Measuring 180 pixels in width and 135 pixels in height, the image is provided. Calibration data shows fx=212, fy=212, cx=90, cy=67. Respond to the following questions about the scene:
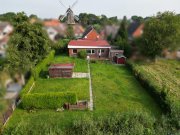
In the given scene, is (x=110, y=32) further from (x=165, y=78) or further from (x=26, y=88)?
(x=26, y=88)

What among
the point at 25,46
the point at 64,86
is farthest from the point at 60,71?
the point at 25,46

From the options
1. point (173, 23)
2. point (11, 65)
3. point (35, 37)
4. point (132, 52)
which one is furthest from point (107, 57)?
point (11, 65)

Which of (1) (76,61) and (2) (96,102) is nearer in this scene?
(2) (96,102)

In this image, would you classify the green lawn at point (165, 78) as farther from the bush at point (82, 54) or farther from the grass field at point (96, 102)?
the bush at point (82, 54)

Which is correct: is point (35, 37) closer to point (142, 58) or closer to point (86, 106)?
point (86, 106)

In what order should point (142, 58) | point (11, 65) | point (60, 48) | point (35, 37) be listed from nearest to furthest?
point (11, 65) → point (35, 37) → point (142, 58) → point (60, 48)

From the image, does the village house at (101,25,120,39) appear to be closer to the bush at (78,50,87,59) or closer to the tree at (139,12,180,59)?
the bush at (78,50,87,59)

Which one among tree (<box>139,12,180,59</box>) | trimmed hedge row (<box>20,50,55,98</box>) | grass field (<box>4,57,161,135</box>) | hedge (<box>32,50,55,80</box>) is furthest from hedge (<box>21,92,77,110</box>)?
tree (<box>139,12,180,59</box>)
